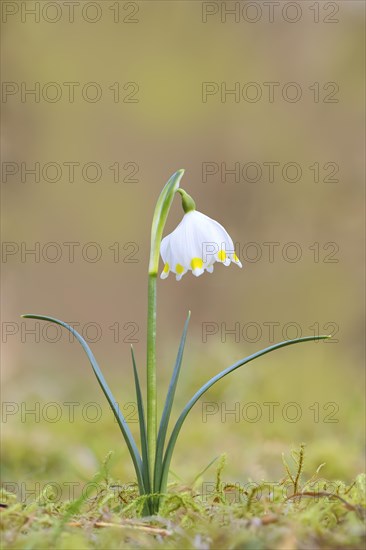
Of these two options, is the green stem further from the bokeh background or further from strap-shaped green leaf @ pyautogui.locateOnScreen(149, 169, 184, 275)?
the bokeh background

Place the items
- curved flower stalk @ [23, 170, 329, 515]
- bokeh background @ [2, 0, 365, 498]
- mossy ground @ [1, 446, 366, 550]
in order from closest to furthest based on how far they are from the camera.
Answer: mossy ground @ [1, 446, 366, 550] < curved flower stalk @ [23, 170, 329, 515] < bokeh background @ [2, 0, 365, 498]

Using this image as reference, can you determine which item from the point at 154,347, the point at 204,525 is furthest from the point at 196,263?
the point at 204,525

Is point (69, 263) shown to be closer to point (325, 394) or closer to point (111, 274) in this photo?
point (111, 274)

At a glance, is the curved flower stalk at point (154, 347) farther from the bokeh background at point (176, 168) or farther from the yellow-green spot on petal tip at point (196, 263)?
the bokeh background at point (176, 168)

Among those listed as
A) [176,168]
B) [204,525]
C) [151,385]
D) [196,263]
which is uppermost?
[176,168]

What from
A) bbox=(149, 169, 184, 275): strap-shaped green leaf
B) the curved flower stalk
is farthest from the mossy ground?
bbox=(149, 169, 184, 275): strap-shaped green leaf

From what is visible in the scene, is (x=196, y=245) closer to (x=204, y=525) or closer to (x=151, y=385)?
(x=151, y=385)

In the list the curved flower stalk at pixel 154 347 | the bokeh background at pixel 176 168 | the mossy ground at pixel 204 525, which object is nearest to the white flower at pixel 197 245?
the curved flower stalk at pixel 154 347
